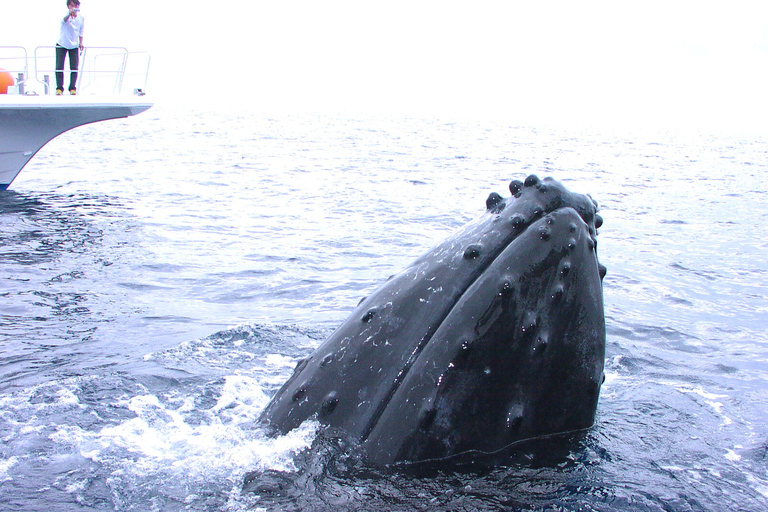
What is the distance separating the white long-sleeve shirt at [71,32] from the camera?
62.7 ft

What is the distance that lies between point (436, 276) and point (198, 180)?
78.2 ft

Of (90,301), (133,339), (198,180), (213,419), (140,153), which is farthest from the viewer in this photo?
(140,153)

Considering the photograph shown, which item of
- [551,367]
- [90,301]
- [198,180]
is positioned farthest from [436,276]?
[198,180]

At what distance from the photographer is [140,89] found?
2242 centimetres

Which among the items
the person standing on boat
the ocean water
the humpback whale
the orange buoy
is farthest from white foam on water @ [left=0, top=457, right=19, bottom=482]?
the orange buoy

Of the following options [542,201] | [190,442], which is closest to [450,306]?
[542,201]

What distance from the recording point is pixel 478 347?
3.88 metres

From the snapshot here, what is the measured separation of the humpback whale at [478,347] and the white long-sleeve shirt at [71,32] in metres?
18.1

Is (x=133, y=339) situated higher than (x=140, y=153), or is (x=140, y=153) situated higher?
(x=133, y=339)

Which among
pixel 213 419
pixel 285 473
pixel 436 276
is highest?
pixel 436 276

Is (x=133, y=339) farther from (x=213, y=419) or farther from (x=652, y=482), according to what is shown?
(x=652, y=482)

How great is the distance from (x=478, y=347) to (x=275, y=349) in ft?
13.5

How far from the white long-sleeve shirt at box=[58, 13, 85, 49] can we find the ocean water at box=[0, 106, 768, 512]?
4416 millimetres

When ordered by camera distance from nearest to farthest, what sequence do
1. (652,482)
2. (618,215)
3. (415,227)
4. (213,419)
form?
(652,482)
(213,419)
(415,227)
(618,215)
